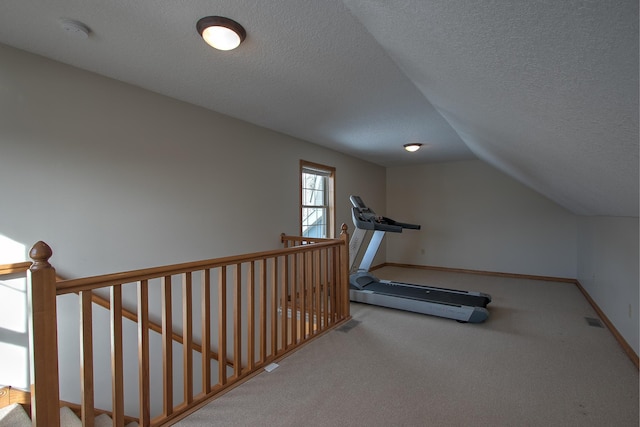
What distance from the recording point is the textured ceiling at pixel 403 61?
32.8 inches

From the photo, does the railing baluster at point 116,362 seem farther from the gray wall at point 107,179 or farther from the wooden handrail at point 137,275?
the gray wall at point 107,179

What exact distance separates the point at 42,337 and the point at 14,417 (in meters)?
1.26

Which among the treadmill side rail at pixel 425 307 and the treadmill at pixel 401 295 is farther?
the treadmill at pixel 401 295

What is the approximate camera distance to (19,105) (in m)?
2.05

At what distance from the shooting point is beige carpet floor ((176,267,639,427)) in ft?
5.82

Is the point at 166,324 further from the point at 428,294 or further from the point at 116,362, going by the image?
the point at 428,294

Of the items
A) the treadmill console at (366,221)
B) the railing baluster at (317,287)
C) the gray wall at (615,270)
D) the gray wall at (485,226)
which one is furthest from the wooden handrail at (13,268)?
the gray wall at (485,226)

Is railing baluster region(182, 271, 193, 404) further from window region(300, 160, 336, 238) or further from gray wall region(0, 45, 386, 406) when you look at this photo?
window region(300, 160, 336, 238)

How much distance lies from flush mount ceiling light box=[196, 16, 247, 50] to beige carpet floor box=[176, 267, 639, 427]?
218 centimetres

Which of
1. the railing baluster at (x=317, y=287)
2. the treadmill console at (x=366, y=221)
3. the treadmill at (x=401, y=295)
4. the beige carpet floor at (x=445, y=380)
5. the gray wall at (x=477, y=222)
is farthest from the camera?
the gray wall at (x=477, y=222)

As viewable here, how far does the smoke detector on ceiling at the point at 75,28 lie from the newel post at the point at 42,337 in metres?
1.30

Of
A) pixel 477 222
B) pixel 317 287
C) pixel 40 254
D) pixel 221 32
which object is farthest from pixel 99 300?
pixel 477 222

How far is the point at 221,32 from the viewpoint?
1725mm

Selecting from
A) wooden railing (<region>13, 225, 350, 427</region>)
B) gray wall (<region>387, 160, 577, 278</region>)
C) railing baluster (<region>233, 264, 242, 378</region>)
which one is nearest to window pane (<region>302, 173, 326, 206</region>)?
wooden railing (<region>13, 225, 350, 427</region>)
